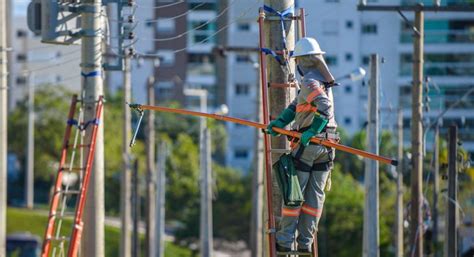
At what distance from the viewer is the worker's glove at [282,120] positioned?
14727 mm

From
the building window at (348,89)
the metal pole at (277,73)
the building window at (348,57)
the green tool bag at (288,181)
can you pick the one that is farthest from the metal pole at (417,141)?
the building window at (348,89)

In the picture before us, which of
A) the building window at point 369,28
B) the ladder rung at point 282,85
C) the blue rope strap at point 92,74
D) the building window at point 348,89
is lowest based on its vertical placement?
the ladder rung at point 282,85

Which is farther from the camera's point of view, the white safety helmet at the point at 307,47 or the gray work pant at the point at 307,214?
the gray work pant at the point at 307,214

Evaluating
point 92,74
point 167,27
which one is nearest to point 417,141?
point 92,74

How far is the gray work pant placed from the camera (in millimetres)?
14914

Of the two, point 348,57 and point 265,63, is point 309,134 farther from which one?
point 348,57

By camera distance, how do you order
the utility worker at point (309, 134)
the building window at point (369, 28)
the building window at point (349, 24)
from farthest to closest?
the building window at point (349, 24) → the building window at point (369, 28) → the utility worker at point (309, 134)

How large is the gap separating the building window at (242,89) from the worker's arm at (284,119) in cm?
7340

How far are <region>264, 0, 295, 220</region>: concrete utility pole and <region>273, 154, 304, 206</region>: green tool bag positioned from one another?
2.89 feet

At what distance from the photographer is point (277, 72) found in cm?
1566

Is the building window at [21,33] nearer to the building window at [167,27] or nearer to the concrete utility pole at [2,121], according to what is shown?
the building window at [167,27]

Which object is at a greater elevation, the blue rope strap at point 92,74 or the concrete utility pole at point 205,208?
the blue rope strap at point 92,74

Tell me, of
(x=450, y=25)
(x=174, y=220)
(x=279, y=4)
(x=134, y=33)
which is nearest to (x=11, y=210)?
(x=174, y=220)

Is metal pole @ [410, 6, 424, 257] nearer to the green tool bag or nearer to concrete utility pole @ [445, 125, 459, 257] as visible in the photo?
concrete utility pole @ [445, 125, 459, 257]
